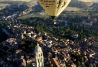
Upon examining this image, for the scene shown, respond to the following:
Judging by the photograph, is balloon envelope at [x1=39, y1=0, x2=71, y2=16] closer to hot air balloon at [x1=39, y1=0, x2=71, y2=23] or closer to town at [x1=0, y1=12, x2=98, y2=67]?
hot air balloon at [x1=39, y1=0, x2=71, y2=23]

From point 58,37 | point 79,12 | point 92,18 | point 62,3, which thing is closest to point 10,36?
point 58,37

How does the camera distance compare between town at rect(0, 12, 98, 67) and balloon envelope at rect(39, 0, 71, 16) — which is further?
town at rect(0, 12, 98, 67)

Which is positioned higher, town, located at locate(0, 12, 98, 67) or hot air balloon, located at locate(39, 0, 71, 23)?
hot air balloon, located at locate(39, 0, 71, 23)

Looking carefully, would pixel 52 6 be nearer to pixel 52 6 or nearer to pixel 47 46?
pixel 52 6

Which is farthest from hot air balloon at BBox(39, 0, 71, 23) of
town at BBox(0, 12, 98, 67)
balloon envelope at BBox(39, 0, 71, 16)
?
town at BBox(0, 12, 98, 67)

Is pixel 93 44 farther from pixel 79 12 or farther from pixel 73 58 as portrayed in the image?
pixel 79 12

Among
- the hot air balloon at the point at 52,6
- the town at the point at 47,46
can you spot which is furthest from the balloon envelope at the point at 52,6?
the town at the point at 47,46

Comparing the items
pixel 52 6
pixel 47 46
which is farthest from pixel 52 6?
pixel 47 46

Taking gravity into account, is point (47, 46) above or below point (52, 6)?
below

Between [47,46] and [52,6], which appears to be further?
[47,46]

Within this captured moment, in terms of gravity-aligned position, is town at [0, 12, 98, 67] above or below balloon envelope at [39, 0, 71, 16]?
below

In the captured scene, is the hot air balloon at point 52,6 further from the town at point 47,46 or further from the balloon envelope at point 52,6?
the town at point 47,46
